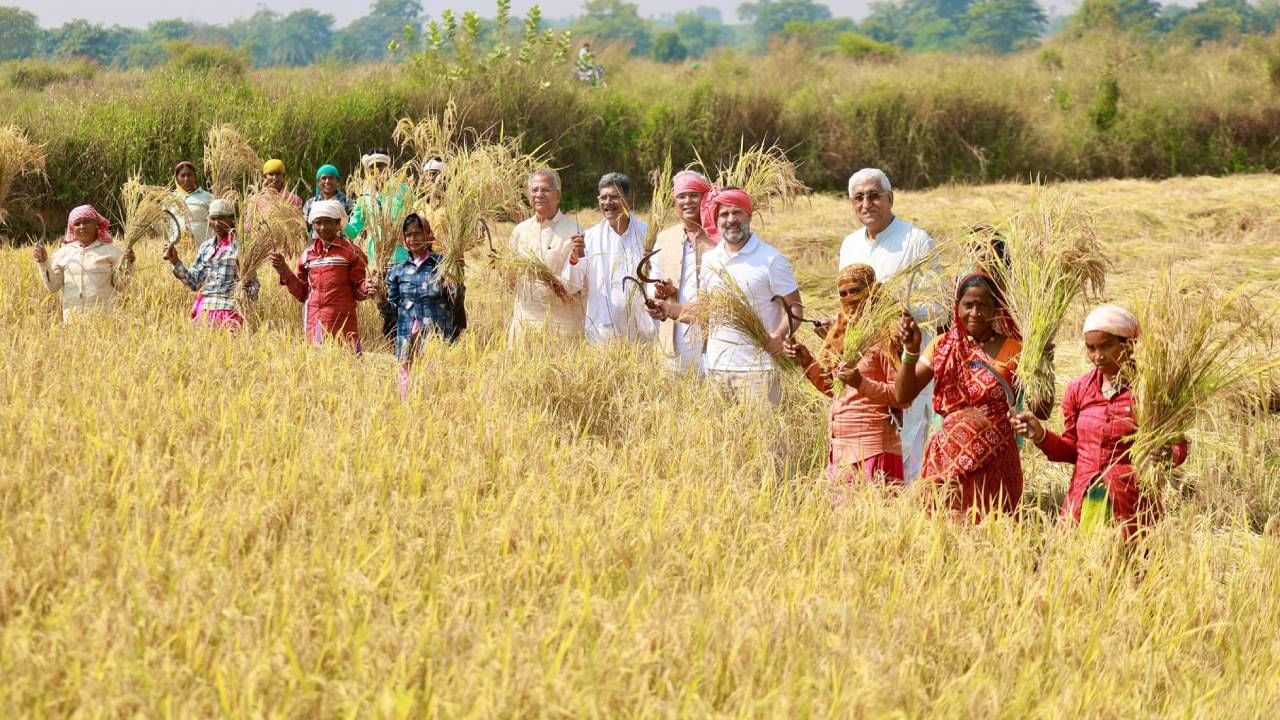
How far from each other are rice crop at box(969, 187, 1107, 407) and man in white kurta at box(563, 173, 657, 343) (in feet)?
6.69

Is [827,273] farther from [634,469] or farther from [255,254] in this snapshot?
[634,469]

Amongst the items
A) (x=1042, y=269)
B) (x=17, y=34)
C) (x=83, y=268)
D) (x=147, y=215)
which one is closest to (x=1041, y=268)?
(x=1042, y=269)

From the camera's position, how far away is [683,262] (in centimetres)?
586

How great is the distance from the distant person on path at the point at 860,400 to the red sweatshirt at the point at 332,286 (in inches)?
106

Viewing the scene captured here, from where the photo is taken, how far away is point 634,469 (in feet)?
14.4

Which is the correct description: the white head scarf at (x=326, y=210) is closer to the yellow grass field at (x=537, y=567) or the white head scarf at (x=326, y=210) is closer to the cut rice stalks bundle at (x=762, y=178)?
the yellow grass field at (x=537, y=567)

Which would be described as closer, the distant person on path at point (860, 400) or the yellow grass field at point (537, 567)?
the yellow grass field at point (537, 567)

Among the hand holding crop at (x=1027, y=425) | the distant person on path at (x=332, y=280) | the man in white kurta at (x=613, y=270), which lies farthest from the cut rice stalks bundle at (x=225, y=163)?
the hand holding crop at (x=1027, y=425)

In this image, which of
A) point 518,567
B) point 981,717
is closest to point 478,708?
point 518,567

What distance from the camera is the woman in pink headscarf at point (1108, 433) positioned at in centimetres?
406

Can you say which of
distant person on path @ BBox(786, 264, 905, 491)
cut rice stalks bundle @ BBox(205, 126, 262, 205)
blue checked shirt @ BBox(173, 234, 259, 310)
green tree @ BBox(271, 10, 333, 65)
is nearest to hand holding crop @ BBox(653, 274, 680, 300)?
distant person on path @ BBox(786, 264, 905, 491)

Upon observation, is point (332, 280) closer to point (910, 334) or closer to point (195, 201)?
point (195, 201)

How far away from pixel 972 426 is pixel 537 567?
1.74 metres

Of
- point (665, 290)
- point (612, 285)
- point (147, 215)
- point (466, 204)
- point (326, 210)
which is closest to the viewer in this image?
point (665, 290)
